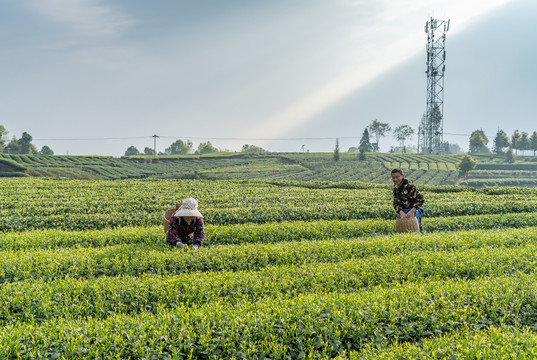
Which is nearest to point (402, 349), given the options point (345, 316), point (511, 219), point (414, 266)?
point (345, 316)

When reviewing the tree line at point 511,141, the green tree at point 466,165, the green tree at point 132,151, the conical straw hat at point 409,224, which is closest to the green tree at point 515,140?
the tree line at point 511,141

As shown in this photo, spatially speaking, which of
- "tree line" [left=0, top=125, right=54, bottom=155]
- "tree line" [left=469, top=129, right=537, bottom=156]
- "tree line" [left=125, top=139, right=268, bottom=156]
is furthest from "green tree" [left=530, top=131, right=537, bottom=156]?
"tree line" [left=0, top=125, right=54, bottom=155]

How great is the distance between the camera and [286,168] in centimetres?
7394

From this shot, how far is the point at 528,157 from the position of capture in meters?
87.6

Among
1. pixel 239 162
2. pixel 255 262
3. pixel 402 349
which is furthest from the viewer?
pixel 239 162

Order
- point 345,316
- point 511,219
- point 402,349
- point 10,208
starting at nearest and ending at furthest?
1. point 402,349
2. point 345,316
3. point 511,219
4. point 10,208

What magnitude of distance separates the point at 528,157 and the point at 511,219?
285 ft

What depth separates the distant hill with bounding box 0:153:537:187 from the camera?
62.7 m

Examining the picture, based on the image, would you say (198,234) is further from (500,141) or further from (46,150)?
(46,150)

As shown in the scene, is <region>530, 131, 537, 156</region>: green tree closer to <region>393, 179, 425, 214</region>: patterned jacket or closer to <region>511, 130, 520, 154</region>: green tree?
<region>511, 130, 520, 154</region>: green tree

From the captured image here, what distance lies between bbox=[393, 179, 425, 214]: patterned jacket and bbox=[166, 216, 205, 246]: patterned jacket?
6.16 m

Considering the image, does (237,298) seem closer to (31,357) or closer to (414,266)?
(31,357)

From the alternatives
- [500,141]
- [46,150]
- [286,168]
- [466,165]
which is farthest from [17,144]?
[500,141]

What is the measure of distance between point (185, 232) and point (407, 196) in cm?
684
